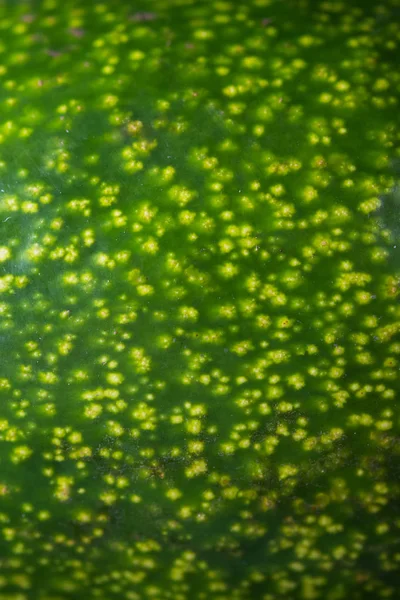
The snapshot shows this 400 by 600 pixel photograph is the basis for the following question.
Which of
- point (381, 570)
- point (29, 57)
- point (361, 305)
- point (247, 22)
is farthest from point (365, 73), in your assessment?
point (381, 570)

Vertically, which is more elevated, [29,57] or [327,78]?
[29,57]

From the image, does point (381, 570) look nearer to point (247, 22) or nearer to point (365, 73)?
point (365, 73)

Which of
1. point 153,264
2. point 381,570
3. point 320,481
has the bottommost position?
point 381,570

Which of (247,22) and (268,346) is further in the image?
(247,22)

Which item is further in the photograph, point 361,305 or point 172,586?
point 172,586

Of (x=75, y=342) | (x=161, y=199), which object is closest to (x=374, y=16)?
(x=161, y=199)

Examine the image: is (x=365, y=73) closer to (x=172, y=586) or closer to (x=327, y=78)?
(x=327, y=78)
